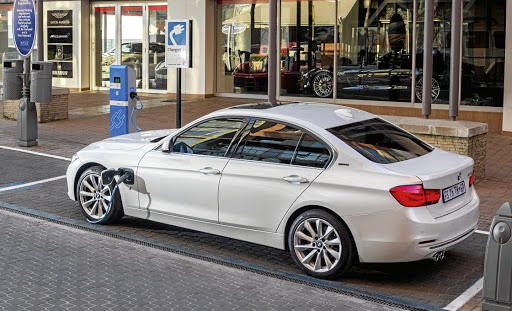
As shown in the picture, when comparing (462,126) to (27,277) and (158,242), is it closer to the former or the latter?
(158,242)

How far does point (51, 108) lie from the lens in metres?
18.3

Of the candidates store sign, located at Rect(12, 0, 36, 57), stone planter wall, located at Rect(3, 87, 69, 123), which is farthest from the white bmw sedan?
stone planter wall, located at Rect(3, 87, 69, 123)

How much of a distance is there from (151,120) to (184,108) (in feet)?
8.15

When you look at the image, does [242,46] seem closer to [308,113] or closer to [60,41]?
[60,41]

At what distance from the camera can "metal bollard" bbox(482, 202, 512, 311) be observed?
6.27 meters

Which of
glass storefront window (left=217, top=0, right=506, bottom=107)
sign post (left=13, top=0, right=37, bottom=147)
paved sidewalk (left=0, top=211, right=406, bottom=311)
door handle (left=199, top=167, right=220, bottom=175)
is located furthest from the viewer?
glass storefront window (left=217, top=0, right=506, bottom=107)

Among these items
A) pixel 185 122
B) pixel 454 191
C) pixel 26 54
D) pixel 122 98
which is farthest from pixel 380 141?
pixel 185 122

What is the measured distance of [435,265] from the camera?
779 cm

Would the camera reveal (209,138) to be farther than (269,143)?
Yes

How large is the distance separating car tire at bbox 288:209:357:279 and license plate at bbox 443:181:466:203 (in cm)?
92

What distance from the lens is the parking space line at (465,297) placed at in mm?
6594

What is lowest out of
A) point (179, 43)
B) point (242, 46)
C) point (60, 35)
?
point (179, 43)

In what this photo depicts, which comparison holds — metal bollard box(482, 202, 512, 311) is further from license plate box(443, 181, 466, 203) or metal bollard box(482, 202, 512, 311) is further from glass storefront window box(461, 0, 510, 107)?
glass storefront window box(461, 0, 510, 107)

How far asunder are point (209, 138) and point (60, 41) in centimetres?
1917
